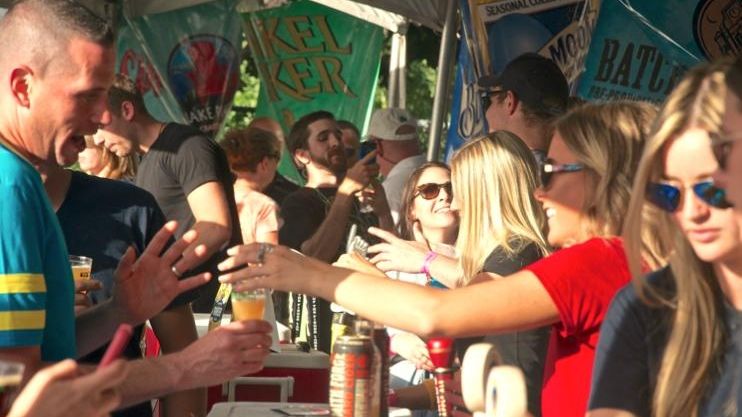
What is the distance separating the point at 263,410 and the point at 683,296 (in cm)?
196

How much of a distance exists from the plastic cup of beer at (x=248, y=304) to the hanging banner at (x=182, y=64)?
8694 millimetres

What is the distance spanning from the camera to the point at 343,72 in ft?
43.3

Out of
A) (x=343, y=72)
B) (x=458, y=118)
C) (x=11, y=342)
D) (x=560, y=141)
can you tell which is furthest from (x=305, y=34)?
(x=11, y=342)

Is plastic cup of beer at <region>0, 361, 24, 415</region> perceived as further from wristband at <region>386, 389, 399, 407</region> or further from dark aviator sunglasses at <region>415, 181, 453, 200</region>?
dark aviator sunglasses at <region>415, 181, 453, 200</region>

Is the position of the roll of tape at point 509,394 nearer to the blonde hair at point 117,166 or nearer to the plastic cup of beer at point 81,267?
the plastic cup of beer at point 81,267

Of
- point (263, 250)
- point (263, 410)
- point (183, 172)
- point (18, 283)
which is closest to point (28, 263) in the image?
point (18, 283)

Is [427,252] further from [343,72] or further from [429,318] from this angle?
[343,72]

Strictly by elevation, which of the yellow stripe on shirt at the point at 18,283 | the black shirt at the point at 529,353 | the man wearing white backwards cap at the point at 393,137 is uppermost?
the man wearing white backwards cap at the point at 393,137

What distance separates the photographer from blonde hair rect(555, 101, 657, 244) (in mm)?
3742

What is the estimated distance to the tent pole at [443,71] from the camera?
1031 centimetres

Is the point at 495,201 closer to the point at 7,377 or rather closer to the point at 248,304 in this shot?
the point at 248,304

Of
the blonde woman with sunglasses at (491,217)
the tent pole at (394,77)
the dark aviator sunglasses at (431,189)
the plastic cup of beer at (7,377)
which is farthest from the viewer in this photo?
the tent pole at (394,77)

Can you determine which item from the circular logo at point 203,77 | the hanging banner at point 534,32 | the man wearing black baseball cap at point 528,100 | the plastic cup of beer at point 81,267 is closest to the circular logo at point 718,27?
the hanging banner at point 534,32

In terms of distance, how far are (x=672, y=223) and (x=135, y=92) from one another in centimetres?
419
